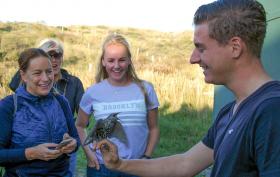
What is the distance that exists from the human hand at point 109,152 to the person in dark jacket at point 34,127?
2.90 ft

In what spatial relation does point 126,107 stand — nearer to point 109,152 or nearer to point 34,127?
point 34,127

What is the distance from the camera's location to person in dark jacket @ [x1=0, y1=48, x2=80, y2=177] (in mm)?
3516

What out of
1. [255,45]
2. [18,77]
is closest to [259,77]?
[255,45]

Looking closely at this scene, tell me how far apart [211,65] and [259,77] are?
226 millimetres

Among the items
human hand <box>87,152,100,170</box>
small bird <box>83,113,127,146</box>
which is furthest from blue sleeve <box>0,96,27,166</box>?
small bird <box>83,113,127,146</box>

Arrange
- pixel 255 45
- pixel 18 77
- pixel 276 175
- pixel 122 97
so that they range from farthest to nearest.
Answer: pixel 18 77 < pixel 122 97 < pixel 255 45 < pixel 276 175

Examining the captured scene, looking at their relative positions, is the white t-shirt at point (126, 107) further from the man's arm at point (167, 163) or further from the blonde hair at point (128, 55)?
the man's arm at point (167, 163)

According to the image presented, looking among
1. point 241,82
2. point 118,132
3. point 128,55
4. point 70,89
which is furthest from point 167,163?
point 70,89

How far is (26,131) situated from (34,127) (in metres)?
0.06

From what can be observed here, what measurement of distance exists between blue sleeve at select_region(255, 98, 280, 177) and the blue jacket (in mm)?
2043

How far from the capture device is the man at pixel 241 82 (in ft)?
6.22

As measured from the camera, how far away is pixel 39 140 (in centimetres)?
359

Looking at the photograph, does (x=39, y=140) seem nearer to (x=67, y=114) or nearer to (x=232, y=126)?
(x=67, y=114)

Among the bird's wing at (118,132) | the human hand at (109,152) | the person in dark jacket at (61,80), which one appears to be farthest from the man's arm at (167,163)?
the person in dark jacket at (61,80)
